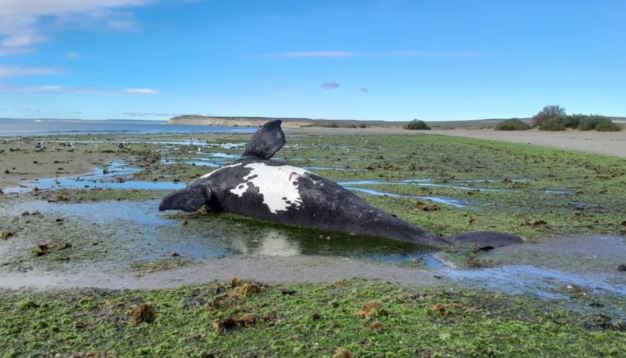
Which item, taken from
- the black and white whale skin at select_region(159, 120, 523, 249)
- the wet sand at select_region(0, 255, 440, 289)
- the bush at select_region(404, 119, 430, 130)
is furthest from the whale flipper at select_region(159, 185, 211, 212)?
the bush at select_region(404, 119, 430, 130)

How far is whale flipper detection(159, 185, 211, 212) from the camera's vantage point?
29.3ft

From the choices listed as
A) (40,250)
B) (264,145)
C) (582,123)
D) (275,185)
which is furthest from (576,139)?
(40,250)

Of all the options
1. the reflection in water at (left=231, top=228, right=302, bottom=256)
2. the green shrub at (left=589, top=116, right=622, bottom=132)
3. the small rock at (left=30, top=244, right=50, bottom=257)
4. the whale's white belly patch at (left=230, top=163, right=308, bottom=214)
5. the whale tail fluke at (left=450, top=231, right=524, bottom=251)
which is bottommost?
the reflection in water at (left=231, top=228, right=302, bottom=256)

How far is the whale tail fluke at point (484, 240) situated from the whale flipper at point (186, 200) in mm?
4138

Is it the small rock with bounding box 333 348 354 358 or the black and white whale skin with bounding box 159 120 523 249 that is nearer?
the small rock with bounding box 333 348 354 358

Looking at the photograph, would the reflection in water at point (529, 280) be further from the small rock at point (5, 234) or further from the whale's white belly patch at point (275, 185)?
the small rock at point (5, 234)

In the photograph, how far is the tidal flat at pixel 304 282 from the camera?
13.1ft

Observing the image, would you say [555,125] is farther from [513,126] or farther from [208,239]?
[208,239]

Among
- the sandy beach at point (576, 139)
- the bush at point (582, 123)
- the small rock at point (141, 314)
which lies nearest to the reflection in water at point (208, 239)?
the small rock at point (141, 314)

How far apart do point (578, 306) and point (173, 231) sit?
5.36m

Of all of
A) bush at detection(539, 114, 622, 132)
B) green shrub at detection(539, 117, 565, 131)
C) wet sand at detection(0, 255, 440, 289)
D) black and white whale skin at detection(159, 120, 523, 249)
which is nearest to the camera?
wet sand at detection(0, 255, 440, 289)

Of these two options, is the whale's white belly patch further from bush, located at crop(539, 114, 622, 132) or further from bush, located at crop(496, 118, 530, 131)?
bush, located at crop(496, 118, 530, 131)

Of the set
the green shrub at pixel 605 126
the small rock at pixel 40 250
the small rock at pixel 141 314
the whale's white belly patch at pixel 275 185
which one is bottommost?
the small rock at pixel 40 250

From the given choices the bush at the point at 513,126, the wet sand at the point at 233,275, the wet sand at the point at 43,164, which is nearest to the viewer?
the wet sand at the point at 233,275
